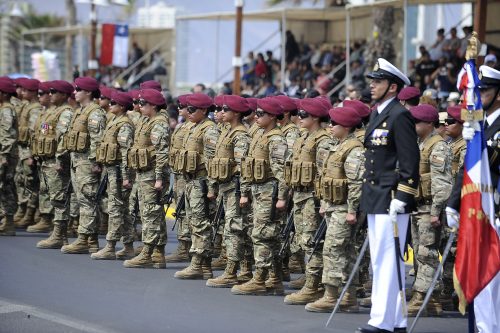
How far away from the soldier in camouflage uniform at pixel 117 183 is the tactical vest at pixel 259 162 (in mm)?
2288

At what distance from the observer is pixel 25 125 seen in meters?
15.2

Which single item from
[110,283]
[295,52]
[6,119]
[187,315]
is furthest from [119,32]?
[187,315]

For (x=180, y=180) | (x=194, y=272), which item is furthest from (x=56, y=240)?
(x=194, y=272)

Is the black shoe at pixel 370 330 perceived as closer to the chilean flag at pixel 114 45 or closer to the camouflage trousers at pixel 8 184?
the camouflage trousers at pixel 8 184

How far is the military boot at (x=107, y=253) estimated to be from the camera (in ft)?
43.0

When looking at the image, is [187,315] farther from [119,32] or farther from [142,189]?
[119,32]

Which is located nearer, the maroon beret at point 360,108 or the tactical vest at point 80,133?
the maroon beret at point 360,108

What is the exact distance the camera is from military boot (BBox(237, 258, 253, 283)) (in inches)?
459

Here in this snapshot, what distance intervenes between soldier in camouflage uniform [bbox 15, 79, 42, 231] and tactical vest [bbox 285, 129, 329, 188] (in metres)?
5.60

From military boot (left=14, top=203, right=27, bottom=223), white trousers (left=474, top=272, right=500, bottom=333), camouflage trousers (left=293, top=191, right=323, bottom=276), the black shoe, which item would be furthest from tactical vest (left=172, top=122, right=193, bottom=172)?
white trousers (left=474, top=272, right=500, bottom=333)

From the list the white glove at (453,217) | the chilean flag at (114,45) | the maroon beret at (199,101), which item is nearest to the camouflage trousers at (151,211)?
the maroon beret at (199,101)

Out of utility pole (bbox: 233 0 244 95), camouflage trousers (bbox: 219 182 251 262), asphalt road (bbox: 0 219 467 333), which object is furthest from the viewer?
utility pole (bbox: 233 0 244 95)

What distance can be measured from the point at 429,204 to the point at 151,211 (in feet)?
12.2

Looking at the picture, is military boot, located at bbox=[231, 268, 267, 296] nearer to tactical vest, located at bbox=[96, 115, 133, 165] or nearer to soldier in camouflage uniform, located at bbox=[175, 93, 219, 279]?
soldier in camouflage uniform, located at bbox=[175, 93, 219, 279]
